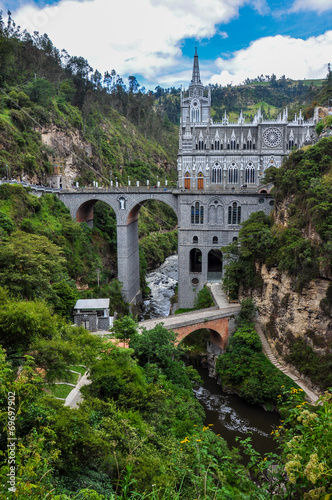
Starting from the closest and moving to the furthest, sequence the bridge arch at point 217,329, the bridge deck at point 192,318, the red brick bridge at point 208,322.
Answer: the bridge deck at point 192,318
the red brick bridge at point 208,322
the bridge arch at point 217,329

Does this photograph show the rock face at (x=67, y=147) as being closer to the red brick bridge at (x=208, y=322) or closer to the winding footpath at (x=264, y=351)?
the winding footpath at (x=264, y=351)

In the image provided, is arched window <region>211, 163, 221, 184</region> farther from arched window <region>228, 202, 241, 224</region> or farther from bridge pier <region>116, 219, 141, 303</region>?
bridge pier <region>116, 219, 141, 303</region>

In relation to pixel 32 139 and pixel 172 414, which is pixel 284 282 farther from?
pixel 32 139

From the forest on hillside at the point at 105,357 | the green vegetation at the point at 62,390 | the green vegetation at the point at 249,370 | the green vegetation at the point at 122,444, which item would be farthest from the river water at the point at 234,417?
the green vegetation at the point at 62,390

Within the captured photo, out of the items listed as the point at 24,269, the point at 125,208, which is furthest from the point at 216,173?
the point at 24,269

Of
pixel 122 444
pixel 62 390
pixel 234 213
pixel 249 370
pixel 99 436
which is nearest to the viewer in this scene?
pixel 99 436

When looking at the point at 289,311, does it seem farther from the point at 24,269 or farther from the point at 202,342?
the point at 24,269

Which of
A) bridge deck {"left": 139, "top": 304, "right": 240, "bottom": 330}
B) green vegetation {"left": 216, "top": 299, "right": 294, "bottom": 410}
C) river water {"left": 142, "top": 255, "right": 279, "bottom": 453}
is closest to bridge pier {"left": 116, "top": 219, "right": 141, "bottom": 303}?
bridge deck {"left": 139, "top": 304, "right": 240, "bottom": 330}
